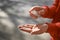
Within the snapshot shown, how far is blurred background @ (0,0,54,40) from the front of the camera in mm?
1136

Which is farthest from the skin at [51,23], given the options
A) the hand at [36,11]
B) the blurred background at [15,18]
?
the blurred background at [15,18]

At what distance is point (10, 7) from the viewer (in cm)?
159

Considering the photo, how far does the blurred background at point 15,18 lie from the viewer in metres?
1.14

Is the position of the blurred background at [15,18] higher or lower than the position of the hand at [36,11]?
higher

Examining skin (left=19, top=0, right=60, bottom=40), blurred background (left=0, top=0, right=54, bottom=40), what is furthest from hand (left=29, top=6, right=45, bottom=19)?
blurred background (left=0, top=0, right=54, bottom=40)

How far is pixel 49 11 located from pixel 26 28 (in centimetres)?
12

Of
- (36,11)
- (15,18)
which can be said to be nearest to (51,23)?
(36,11)

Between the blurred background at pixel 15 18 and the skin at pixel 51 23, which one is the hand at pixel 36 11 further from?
the blurred background at pixel 15 18

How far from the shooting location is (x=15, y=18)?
1.38 metres

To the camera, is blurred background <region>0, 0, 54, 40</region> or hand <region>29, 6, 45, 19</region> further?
blurred background <region>0, 0, 54, 40</region>

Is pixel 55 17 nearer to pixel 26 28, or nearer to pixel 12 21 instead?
pixel 26 28

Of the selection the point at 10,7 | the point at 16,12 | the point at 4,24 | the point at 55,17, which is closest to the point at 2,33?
the point at 4,24

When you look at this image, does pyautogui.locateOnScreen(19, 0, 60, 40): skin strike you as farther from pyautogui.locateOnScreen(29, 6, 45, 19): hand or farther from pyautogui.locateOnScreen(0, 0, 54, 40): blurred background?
pyautogui.locateOnScreen(0, 0, 54, 40): blurred background

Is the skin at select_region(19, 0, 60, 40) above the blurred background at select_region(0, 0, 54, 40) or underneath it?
underneath
